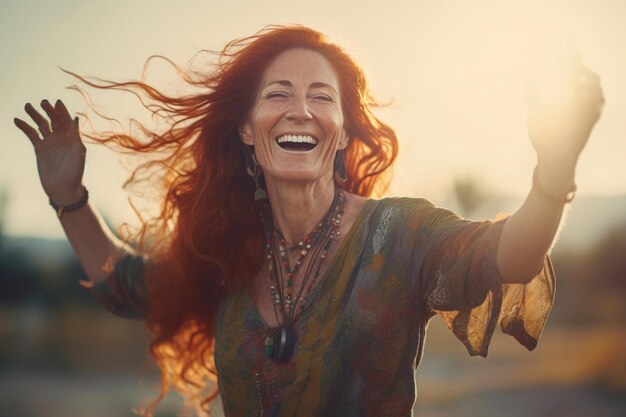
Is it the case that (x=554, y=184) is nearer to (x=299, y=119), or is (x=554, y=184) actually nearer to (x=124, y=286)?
(x=299, y=119)

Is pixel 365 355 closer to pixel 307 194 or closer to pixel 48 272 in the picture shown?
pixel 307 194

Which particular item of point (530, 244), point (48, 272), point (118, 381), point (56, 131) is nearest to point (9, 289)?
point (48, 272)

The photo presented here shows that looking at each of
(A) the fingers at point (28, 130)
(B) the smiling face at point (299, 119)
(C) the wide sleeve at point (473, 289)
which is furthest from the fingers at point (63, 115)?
(C) the wide sleeve at point (473, 289)

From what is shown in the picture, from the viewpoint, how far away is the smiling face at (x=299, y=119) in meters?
3.24

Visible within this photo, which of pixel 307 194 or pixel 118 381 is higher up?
pixel 307 194

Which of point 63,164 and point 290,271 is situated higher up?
point 63,164

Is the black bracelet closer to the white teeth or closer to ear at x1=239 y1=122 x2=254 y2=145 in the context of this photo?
ear at x1=239 y1=122 x2=254 y2=145

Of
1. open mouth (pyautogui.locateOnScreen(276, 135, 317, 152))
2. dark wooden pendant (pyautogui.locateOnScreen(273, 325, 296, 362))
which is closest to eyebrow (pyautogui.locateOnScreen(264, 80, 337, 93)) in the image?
open mouth (pyautogui.locateOnScreen(276, 135, 317, 152))

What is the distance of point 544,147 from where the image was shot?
2.20 metres

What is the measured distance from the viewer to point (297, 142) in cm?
327

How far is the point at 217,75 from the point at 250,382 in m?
1.30

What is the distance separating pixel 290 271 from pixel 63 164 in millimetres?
1128

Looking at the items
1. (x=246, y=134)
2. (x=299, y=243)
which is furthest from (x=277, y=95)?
(x=299, y=243)

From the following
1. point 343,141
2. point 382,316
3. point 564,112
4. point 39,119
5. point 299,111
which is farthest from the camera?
point 39,119
